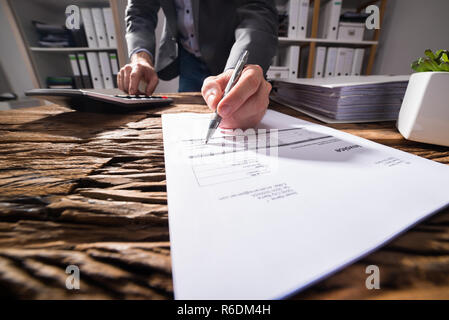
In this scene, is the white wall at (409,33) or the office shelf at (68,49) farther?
the office shelf at (68,49)

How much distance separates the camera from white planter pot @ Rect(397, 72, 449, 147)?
251 mm

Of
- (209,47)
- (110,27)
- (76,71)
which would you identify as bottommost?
(76,71)

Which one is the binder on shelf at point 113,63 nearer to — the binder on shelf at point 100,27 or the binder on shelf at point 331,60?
the binder on shelf at point 100,27

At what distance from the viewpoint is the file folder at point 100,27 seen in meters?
1.48

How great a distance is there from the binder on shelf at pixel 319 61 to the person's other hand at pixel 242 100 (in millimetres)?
1677

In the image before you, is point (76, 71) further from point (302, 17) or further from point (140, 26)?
point (302, 17)

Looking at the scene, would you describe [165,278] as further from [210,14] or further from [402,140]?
[210,14]

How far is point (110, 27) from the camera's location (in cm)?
151

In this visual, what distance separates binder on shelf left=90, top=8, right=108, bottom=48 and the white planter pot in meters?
1.94

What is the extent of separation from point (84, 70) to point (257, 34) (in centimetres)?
173

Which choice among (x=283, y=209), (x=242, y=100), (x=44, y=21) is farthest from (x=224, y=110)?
(x=44, y=21)

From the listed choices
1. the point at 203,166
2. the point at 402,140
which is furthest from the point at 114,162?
the point at 402,140

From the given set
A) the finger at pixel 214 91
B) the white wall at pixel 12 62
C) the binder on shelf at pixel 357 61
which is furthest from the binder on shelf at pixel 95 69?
the binder on shelf at pixel 357 61

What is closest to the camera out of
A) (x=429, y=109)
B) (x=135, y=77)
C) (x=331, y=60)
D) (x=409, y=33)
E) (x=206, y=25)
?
(x=429, y=109)
